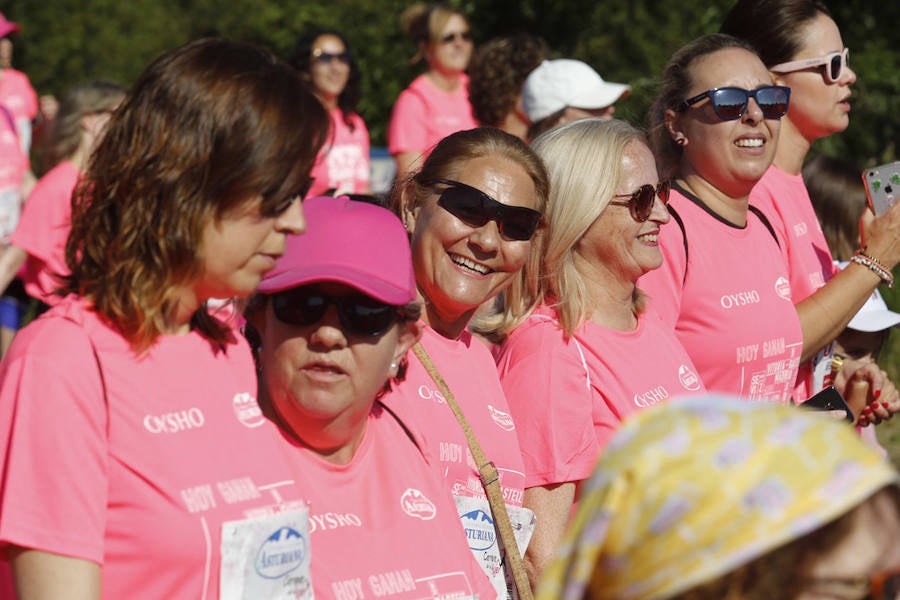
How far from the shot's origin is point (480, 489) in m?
Result: 3.02

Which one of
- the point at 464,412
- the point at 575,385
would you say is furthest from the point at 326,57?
the point at 464,412

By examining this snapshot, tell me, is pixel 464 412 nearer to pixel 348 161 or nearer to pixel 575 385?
pixel 575 385

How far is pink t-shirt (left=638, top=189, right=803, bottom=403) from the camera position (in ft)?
12.9

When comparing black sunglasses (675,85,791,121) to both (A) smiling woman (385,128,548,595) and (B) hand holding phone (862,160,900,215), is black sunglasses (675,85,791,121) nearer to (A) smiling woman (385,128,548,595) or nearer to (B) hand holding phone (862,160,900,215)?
(B) hand holding phone (862,160,900,215)

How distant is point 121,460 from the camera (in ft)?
7.18

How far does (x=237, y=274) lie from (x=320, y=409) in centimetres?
34

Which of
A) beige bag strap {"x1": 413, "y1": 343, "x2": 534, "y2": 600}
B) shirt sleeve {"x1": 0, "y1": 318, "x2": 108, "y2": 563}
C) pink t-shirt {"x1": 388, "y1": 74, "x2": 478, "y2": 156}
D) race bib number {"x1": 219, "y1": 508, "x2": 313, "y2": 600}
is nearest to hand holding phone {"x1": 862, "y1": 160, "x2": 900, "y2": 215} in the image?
beige bag strap {"x1": 413, "y1": 343, "x2": 534, "y2": 600}

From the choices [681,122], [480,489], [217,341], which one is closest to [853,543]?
[217,341]

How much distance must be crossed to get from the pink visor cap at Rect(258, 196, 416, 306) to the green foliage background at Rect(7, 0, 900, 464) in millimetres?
2326

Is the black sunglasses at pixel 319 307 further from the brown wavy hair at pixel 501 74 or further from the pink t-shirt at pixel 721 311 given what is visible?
the brown wavy hair at pixel 501 74

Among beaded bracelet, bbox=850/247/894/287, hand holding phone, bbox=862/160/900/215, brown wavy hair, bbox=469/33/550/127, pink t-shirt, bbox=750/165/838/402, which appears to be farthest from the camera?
brown wavy hair, bbox=469/33/550/127

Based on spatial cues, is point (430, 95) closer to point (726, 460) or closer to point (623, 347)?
point (623, 347)

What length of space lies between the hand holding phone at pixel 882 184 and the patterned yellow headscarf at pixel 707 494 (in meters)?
3.45

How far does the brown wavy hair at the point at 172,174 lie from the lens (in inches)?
88.0
